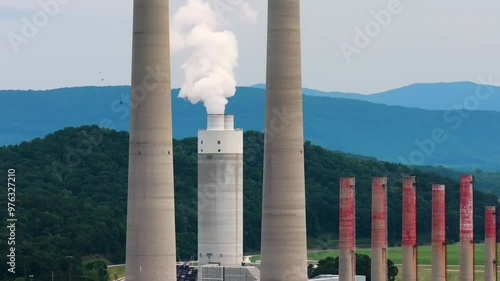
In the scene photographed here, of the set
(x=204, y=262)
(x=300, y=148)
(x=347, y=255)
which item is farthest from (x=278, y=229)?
(x=204, y=262)

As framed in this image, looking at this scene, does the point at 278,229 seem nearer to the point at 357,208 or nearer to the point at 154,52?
the point at 154,52

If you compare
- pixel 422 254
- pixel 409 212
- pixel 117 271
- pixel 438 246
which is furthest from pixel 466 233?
pixel 422 254

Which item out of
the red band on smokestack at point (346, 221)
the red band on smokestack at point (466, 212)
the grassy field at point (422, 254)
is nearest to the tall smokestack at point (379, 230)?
the red band on smokestack at point (346, 221)

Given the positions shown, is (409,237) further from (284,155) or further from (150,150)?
(150,150)

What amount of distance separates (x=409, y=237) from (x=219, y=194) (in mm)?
29093

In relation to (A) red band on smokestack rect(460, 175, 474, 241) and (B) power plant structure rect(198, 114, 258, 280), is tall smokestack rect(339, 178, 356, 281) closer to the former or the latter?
(A) red band on smokestack rect(460, 175, 474, 241)

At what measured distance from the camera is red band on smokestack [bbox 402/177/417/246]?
3290 inches

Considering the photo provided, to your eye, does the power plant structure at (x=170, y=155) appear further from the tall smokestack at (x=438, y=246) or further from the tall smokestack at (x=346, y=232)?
the tall smokestack at (x=438, y=246)

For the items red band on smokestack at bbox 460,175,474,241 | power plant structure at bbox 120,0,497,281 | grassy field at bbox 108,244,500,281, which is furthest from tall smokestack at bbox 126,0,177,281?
grassy field at bbox 108,244,500,281

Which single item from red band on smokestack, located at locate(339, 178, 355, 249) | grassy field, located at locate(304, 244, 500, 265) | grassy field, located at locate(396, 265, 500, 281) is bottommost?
grassy field, located at locate(396, 265, 500, 281)

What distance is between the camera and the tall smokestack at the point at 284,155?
61.2m

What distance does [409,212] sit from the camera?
8412cm

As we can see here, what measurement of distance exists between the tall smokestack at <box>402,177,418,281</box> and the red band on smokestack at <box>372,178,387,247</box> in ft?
5.08

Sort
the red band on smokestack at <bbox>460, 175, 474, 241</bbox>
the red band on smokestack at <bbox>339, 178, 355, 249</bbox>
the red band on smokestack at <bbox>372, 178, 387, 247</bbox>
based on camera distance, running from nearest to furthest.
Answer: the red band on smokestack at <bbox>339, 178, 355, 249</bbox>, the red band on smokestack at <bbox>372, 178, 387, 247</bbox>, the red band on smokestack at <bbox>460, 175, 474, 241</bbox>
